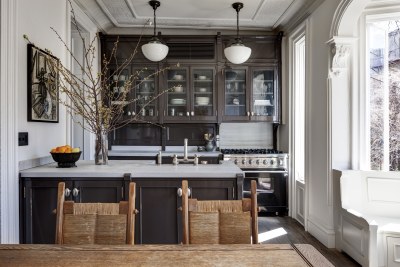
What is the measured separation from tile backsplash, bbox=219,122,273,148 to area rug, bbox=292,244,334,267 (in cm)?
387

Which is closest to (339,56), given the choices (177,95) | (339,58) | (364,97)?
(339,58)

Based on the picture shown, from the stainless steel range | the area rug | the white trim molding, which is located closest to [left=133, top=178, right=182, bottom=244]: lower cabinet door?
the white trim molding

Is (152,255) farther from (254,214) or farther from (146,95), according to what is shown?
(146,95)

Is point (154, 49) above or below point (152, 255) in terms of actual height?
above

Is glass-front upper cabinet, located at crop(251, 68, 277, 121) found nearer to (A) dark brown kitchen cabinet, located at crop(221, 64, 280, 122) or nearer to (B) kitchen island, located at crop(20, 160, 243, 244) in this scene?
(A) dark brown kitchen cabinet, located at crop(221, 64, 280, 122)

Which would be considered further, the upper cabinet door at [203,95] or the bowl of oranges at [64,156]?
the upper cabinet door at [203,95]

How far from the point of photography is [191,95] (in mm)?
4758

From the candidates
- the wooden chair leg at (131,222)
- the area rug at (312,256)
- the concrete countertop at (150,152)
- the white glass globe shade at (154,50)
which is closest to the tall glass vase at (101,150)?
the white glass globe shade at (154,50)

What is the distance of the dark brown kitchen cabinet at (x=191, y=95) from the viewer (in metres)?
4.74

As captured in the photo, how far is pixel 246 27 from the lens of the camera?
489cm

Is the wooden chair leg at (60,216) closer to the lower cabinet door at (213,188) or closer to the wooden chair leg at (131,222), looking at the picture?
the wooden chair leg at (131,222)

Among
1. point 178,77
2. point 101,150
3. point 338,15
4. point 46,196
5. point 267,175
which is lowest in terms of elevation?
point 267,175

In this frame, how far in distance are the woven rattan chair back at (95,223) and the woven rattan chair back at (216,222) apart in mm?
254

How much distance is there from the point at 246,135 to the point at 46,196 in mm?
3395
